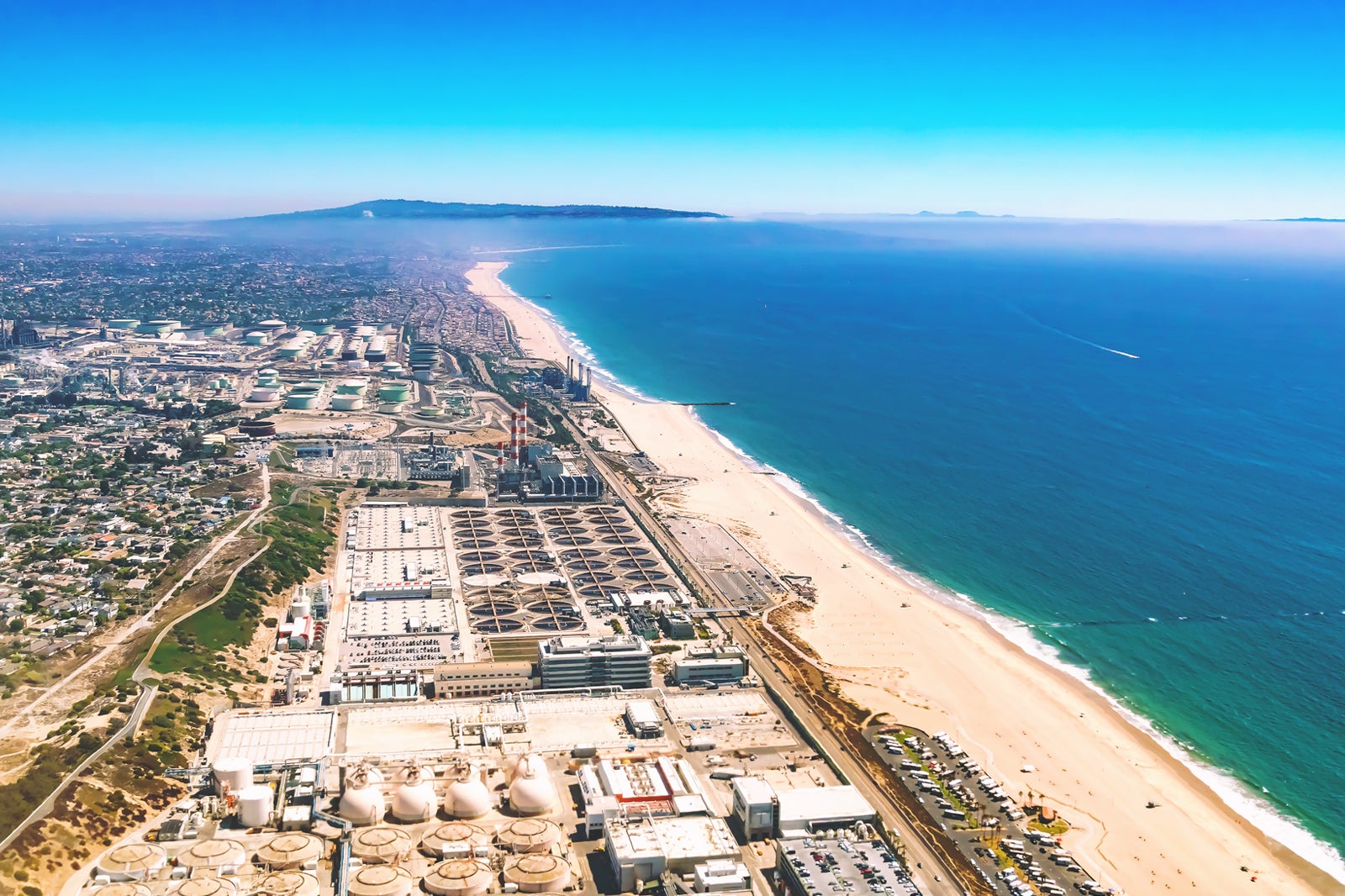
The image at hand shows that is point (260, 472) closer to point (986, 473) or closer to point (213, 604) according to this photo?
point (213, 604)

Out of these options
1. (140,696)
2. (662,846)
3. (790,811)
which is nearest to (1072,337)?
(790,811)

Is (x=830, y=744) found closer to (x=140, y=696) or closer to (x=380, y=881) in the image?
Result: (x=380, y=881)

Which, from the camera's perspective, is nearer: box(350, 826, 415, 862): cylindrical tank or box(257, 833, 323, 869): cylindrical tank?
box(257, 833, 323, 869): cylindrical tank

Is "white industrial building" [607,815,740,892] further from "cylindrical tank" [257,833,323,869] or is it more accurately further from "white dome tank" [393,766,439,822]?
"cylindrical tank" [257,833,323,869]

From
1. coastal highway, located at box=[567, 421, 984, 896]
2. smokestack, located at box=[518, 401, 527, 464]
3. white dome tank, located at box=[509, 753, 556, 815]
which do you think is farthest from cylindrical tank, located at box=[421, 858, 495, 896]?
smokestack, located at box=[518, 401, 527, 464]

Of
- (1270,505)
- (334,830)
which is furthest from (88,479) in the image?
(1270,505)

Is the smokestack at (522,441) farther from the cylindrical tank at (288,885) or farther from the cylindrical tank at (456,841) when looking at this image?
the cylindrical tank at (288,885)

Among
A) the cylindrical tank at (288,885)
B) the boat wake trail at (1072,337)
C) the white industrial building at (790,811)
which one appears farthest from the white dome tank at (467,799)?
the boat wake trail at (1072,337)
